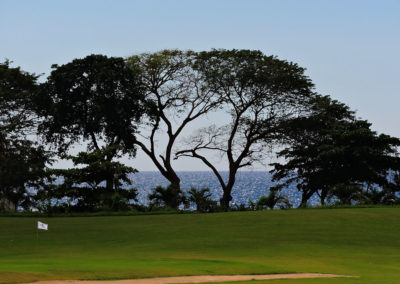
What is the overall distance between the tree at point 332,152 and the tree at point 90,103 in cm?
1209

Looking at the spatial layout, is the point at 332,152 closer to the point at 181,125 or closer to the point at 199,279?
the point at 181,125

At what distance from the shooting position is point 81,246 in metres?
23.3

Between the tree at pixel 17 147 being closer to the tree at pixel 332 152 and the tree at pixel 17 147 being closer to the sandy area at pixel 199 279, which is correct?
the tree at pixel 332 152

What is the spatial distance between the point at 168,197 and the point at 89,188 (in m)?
4.97

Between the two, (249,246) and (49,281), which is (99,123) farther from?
(49,281)

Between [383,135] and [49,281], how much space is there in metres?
37.8

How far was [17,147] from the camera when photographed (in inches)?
1779

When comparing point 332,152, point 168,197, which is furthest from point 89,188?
point 332,152

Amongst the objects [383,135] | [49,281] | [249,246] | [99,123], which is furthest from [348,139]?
[49,281]

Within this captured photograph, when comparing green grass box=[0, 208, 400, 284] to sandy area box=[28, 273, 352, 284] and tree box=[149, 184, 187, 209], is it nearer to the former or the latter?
sandy area box=[28, 273, 352, 284]

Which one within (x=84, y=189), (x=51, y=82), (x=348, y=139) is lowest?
(x=84, y=189)

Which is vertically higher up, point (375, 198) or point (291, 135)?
point (291, 135)

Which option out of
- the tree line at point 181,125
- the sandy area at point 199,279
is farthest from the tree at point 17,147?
the sandy area at point 199,279

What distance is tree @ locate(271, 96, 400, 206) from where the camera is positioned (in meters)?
47.2
